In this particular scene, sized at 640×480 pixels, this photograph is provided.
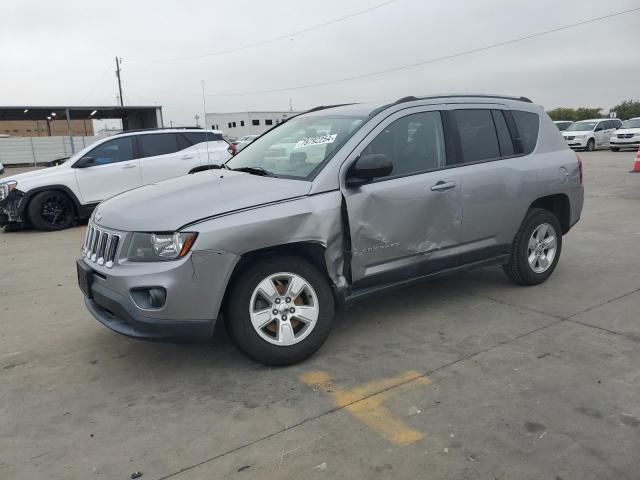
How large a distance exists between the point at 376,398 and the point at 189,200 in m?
1.74

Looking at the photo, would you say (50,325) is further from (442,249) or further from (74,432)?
(442,249)

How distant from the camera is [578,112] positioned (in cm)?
5697

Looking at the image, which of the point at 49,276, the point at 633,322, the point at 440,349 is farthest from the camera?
the point at 49,276

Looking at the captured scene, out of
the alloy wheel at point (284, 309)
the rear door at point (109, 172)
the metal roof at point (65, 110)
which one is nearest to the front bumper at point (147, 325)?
the alloy wheel at point (284, 309)

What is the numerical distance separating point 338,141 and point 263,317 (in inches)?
56.1

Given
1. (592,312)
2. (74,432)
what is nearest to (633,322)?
(592,312)

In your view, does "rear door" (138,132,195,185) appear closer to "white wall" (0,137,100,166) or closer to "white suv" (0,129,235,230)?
"white suv" (0,129,235,230)

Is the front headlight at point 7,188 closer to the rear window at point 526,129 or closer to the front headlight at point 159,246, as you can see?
the front headlight at point 159,246

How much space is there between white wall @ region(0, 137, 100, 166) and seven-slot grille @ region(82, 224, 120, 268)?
127 feet

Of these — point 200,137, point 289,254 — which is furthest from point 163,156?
point 289,254

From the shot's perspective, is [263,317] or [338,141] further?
[338,141]

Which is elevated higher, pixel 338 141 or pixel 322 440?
pixel 338 141

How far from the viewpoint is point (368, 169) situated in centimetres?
373

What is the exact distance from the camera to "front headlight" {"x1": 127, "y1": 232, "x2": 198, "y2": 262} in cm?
330
